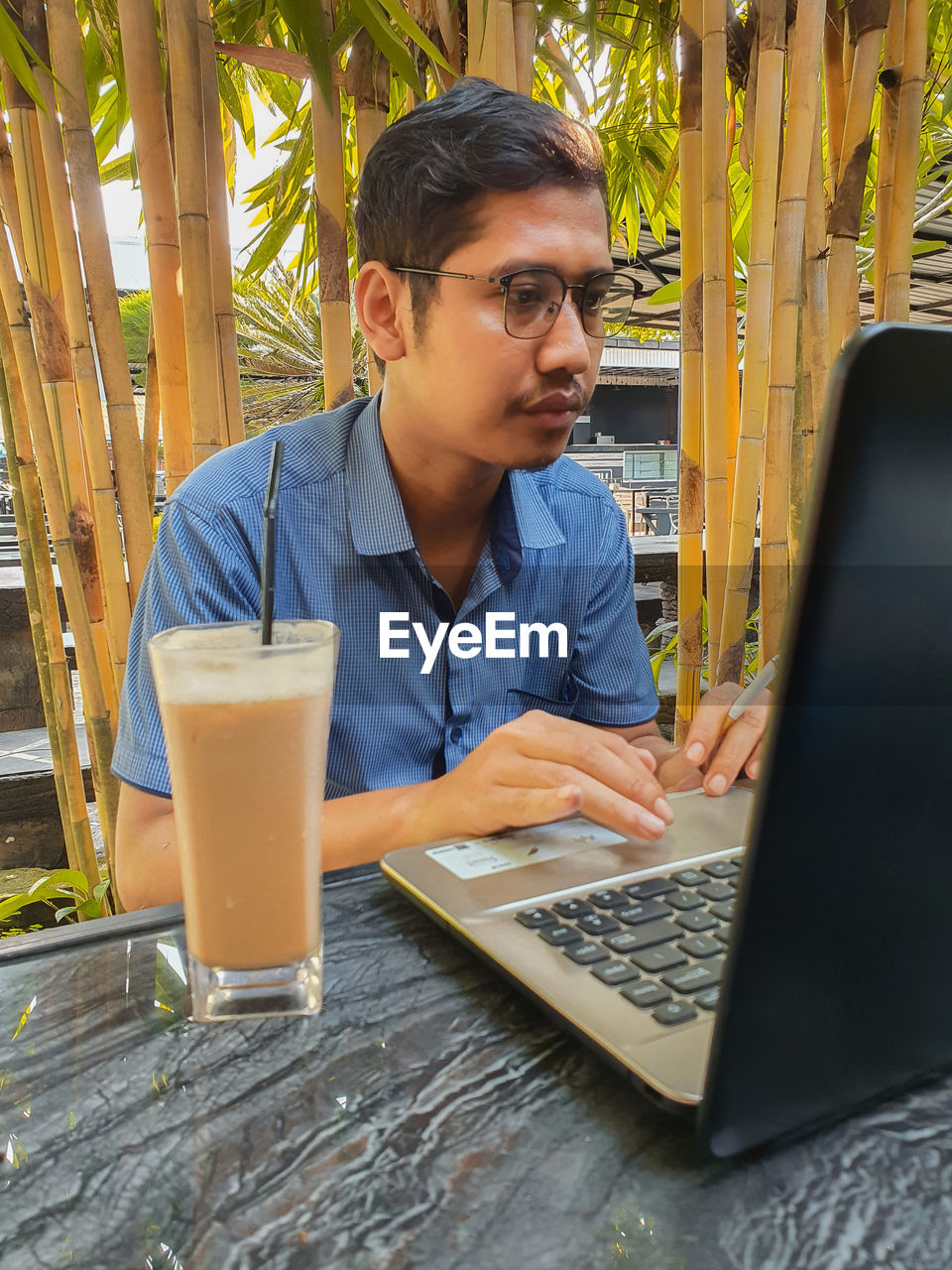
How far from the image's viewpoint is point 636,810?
655 mm

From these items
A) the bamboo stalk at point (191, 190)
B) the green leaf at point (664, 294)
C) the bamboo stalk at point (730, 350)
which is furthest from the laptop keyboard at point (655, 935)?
the green leaf at point (664, 294)

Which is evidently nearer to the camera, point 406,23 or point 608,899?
point 608,899

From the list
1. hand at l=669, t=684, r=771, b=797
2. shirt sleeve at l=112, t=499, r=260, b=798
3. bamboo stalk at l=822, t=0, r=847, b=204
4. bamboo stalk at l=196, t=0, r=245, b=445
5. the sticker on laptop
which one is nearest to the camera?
the sticker on laptop

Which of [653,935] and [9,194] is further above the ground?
[9,194]

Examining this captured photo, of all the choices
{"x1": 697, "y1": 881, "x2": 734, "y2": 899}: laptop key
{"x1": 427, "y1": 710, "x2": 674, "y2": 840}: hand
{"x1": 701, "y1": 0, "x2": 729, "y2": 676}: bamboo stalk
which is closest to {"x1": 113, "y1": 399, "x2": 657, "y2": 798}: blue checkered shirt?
{"x1": 701, "y1": 0, "x2": 729, "y2": 676}: bamboo stalk

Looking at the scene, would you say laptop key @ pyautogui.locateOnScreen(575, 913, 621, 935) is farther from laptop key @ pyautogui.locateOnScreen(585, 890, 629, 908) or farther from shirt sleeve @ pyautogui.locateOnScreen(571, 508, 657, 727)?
shirt sleeve @ pyautogui.locateOnScreen(571, 508, 657, 727)

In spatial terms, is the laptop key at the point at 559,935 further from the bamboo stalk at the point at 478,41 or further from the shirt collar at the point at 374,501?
the bamboo stalk at the point at 478,41

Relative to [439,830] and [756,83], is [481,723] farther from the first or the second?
[756,83]

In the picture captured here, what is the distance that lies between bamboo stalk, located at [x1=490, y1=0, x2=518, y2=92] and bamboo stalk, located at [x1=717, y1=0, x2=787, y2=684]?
346 mm

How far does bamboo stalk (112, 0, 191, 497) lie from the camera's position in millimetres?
1142

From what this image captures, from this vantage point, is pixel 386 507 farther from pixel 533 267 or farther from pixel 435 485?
pixel 533 267

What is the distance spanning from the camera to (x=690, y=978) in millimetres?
467

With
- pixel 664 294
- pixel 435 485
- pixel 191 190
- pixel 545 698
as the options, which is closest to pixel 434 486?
pixel 435 485

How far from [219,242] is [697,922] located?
1170 mm
